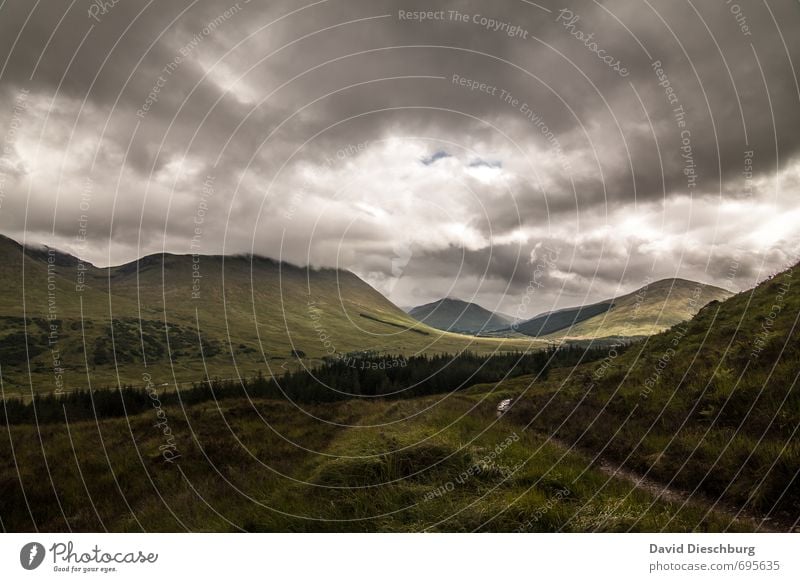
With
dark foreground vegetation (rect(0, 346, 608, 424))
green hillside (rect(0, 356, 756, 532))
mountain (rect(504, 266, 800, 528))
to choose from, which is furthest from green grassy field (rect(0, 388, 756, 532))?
dark foreground vegetation (rect(0, 346, 608, 424))

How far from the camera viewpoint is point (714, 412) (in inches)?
429

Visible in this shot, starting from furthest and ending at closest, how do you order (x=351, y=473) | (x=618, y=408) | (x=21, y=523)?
(x=618, y=408) → (x=21, y=523) → (x=351, y=473)

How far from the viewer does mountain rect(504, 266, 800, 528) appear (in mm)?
8047

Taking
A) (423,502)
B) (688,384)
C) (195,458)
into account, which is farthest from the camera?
(195,458)

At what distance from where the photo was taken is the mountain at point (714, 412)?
8.05m

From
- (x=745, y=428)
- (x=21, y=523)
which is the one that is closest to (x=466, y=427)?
(x=745, y=428)

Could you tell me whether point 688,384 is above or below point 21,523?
above

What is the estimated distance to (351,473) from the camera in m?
8.41
